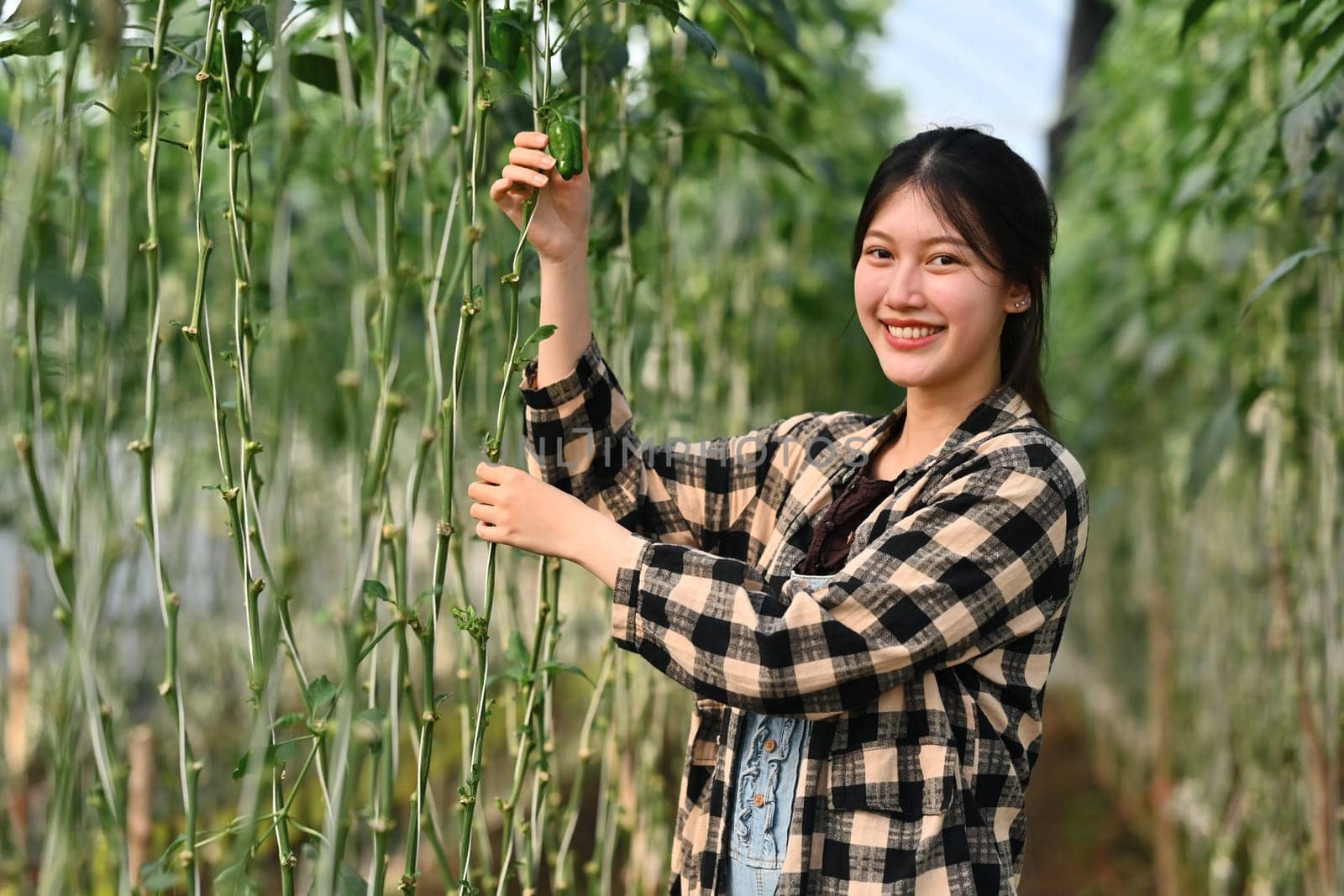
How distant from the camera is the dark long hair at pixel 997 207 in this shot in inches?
34.6

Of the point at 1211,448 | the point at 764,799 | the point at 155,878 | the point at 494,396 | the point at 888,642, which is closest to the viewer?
the point at 155,878

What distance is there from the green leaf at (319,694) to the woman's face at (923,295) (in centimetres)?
43

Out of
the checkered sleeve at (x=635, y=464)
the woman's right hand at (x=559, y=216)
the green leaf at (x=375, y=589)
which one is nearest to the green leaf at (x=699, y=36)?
the woman's right hand at (x=559, y=216)

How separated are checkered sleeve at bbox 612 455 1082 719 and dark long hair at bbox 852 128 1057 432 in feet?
0.56

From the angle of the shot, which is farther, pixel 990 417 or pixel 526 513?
pixel 990 417

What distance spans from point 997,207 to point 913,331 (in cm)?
11

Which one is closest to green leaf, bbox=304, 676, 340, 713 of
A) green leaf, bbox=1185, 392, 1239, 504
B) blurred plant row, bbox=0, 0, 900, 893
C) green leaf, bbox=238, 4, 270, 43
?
blurred plant row, bbox=0, 0, 900, 893

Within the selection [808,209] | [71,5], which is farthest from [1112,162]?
[71,5]

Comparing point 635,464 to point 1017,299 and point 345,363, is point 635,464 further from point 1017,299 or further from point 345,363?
point 345,363

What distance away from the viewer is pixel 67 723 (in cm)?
62

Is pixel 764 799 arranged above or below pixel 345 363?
below

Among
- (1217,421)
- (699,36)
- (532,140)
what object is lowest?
(1217,421)

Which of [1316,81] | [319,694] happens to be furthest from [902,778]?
[1316,81]

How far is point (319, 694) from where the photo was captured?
2.27 feet
